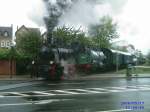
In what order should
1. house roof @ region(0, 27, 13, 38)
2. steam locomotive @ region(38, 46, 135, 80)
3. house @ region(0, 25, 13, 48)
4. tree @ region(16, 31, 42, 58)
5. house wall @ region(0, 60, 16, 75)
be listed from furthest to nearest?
house roof @ region(0, 27, 13, 38) < house @ region(0, 25, 13, 48) < house wall @ region(0, 60, 16, 75) < tree @ region(16, 31, 42, 58) < steam locomotive @ region(38, 46, 135, 80)

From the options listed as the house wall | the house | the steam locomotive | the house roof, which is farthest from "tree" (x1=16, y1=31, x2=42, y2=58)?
the house roof

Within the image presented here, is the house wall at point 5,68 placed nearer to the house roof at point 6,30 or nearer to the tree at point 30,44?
the tree at point 30,44

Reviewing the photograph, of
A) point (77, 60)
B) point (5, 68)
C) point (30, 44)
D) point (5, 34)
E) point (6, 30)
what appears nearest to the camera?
point (77, 60)

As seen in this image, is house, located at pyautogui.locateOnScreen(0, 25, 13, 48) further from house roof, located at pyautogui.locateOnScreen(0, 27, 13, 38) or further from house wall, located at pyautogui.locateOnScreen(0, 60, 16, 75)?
house wall, located at pyautogui.locateOnScreen(0, 60, 16, 75)

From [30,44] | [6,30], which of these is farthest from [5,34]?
[30,44]

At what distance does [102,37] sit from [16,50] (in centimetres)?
2300

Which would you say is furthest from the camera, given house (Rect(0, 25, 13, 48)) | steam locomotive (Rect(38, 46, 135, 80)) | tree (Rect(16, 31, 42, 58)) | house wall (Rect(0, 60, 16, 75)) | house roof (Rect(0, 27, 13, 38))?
house roof (Rect(0, 27, 13, 38))

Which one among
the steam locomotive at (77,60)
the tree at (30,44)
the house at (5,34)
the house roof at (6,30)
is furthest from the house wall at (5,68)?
the house roof at (6,30)

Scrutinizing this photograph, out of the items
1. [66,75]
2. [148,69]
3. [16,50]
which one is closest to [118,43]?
[148,69]

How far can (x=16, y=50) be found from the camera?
37344 mm

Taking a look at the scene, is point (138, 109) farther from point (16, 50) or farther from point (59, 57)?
point (16, 50)

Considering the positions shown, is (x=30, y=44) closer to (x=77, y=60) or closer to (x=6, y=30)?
(x=77, y=60)

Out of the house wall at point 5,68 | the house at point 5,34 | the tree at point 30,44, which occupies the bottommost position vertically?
the house wall at point 5,68

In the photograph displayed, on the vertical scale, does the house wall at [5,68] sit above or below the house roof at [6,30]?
below
